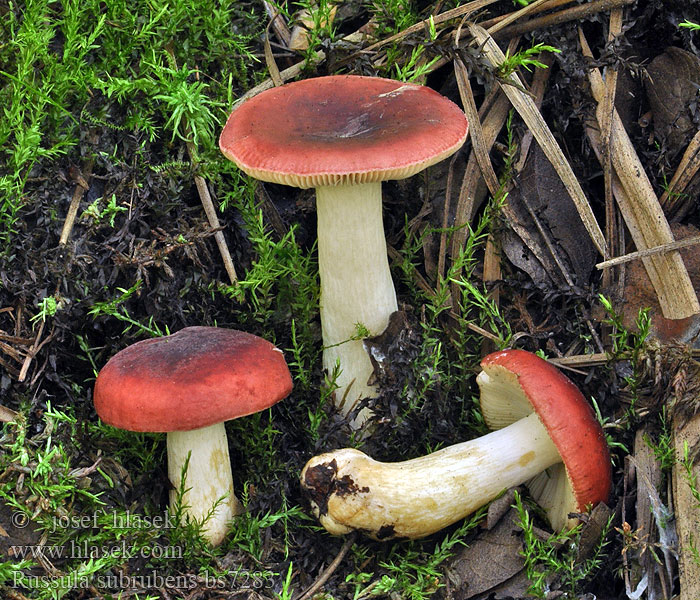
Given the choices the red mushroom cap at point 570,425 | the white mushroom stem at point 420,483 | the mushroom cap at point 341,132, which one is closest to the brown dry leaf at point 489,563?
the white mushroom stem at point 420,483

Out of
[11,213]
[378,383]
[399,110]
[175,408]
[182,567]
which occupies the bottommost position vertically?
[182,567]

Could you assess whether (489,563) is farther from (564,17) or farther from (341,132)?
(564,17)

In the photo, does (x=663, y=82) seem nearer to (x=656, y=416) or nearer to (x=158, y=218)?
(x=656, y=416)

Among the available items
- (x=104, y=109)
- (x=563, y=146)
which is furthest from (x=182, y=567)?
(x=563, y=146)

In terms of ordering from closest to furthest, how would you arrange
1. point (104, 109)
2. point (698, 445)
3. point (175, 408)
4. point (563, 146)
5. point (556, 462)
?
1. point (175, 408)
2. point (698, 445)
3. point (556, 462)
4. point (104, 109)
5. point (563, 146)

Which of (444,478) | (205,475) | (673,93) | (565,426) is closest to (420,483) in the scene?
(444,478)

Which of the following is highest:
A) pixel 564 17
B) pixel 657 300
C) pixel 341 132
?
pixel 564 17
